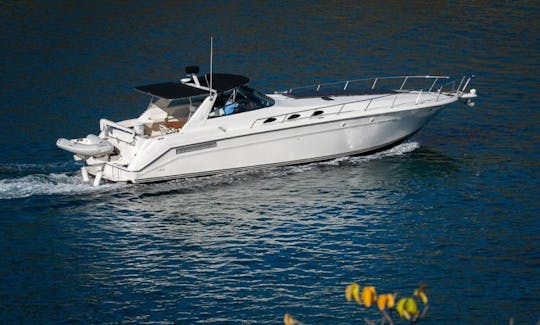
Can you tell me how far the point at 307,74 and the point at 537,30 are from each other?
12819 mm

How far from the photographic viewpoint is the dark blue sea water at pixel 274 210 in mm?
23812

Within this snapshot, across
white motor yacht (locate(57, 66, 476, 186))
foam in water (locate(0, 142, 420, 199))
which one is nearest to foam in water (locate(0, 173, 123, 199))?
foam in water (locate(0, 142, 420, 199))

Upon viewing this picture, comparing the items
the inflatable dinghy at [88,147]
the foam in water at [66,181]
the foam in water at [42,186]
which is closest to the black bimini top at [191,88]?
the inflatable dinghy at [88,147]

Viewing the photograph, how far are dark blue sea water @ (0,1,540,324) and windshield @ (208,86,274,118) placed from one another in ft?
6.53

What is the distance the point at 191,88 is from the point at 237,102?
1.50m

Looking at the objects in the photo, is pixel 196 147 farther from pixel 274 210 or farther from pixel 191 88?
pixel 274 210

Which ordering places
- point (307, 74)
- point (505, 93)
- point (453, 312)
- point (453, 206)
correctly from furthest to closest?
1. point (307, 74)
2. point (505, 93)
3. point (453, 206)
4. point (453, 312)

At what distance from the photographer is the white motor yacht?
30344 millimetres

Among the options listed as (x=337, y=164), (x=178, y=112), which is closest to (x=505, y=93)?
(x=337, y=164)

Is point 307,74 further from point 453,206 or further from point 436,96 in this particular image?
point 453,206

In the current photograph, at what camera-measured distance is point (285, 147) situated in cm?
3169

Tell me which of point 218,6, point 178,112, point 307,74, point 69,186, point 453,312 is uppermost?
point 218,6

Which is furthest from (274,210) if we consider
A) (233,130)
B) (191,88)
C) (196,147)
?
(191,88)

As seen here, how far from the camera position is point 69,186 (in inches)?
1182
